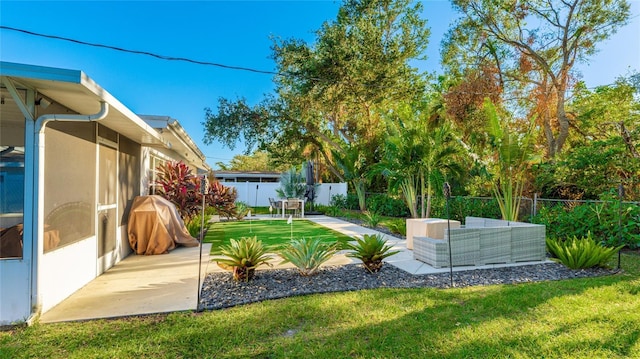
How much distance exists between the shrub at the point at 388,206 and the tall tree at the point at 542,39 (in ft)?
19.8

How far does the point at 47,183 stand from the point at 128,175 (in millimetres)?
3122

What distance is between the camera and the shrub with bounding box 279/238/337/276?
5.01 meters

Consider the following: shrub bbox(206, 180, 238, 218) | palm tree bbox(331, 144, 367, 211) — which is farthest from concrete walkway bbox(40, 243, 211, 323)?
palm tree bbox(331, 144, 367, 211)

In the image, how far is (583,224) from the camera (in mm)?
7238

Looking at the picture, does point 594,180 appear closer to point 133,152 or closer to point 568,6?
point 568,6

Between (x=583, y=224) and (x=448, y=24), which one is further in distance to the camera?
(x=448, y=24)

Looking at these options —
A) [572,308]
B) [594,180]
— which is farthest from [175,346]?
[594,180]

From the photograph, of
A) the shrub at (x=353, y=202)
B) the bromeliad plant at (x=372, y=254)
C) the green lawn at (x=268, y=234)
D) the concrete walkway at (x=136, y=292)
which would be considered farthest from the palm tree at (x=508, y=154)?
the shrub at (x=353, y=202)

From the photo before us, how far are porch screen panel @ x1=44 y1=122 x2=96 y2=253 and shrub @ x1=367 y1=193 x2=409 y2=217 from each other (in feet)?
36.9

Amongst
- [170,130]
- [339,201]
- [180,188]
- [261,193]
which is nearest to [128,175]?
[170,130]

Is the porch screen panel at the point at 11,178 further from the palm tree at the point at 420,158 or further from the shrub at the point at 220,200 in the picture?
the palm tree at the point at 420,158

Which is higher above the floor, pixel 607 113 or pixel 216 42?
pixel 216 42

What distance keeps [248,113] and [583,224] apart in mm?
15529

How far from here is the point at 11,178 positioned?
143 inches
